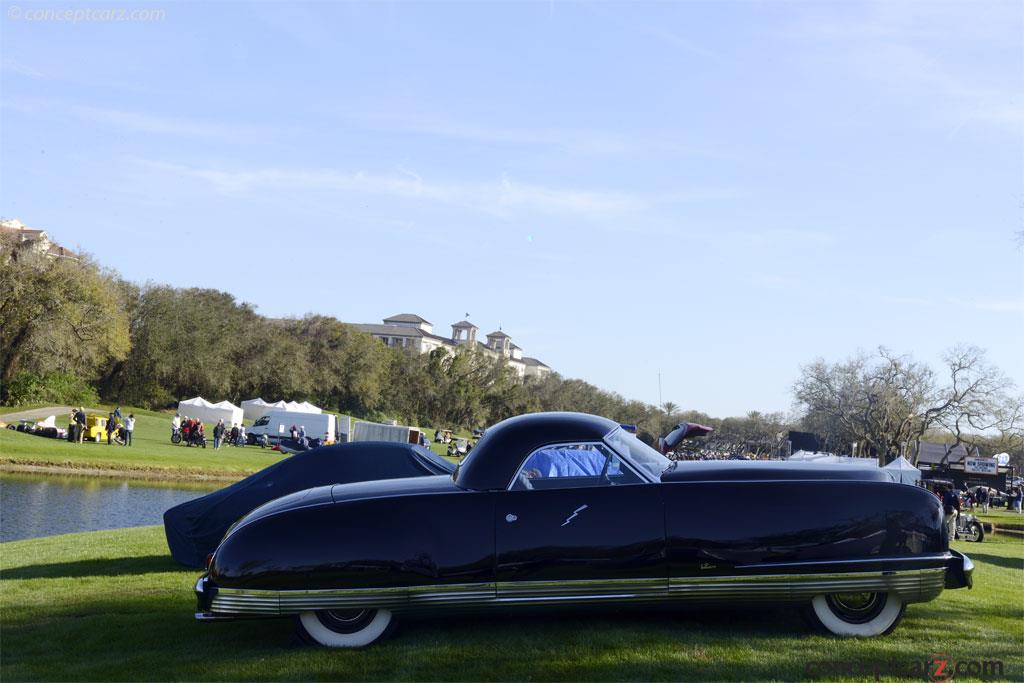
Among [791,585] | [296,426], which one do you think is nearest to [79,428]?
[296,426]

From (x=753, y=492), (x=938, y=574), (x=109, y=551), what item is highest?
(x=753, y=492)

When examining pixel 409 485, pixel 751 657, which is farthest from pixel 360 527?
pixel 751 657

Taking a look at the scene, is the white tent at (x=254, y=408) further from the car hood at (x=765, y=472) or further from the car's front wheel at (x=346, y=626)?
the car hood at (x=765, y=472)

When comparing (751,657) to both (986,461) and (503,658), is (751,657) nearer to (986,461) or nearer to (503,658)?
(503,658)

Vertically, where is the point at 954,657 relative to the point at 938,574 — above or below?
below

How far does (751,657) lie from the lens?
6.07 metres

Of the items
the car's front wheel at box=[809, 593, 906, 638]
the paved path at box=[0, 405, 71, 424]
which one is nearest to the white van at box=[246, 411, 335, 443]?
the paved path at box=[0, 405, 71, 424]

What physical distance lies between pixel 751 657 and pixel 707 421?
518ft

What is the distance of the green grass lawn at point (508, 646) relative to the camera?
597 cm

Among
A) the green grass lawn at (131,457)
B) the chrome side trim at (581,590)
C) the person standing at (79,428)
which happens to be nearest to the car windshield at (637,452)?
the chrome side trim at (581,590)

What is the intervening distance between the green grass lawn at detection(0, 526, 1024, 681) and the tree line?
2332 inches

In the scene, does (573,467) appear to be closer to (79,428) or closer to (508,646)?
(508,646)

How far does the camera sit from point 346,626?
6590mm

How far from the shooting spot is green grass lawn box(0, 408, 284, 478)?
35.7 m
